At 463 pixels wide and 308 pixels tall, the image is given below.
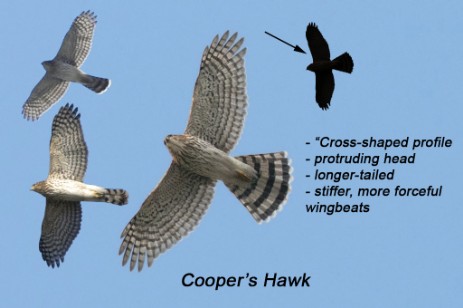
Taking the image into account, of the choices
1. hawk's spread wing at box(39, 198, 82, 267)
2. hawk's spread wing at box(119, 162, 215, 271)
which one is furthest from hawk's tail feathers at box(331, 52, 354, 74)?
hawk's spread wing at box(39, 198, 82, 267)

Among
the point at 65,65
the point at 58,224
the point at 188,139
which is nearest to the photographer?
the point at 188,139

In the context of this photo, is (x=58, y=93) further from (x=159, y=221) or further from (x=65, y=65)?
(x=159, y=221)

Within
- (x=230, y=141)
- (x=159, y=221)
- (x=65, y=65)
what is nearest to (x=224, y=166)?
(x=230, y=141)

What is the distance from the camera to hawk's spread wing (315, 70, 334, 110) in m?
10.5

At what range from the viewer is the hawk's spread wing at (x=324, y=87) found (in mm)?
10469

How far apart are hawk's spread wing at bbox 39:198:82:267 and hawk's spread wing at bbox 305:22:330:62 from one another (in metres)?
3.64

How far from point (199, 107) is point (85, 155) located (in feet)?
7.13

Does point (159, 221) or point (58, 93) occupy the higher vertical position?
point (58, 93)

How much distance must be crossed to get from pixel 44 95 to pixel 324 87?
16.4 feet

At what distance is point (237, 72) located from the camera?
31.7 ft

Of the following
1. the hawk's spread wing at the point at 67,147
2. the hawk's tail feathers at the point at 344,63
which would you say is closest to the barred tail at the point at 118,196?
the hawk's spread wing at the point at 67,147

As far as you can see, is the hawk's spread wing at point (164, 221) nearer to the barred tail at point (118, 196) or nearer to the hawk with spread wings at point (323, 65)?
the barred tail at point (118, 196)

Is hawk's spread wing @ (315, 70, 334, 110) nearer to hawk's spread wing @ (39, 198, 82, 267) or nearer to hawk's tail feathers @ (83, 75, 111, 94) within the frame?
hawk's spread wing @ (39, 198, 82, 267)

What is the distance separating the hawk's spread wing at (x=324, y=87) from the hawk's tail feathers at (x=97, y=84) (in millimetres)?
3792
